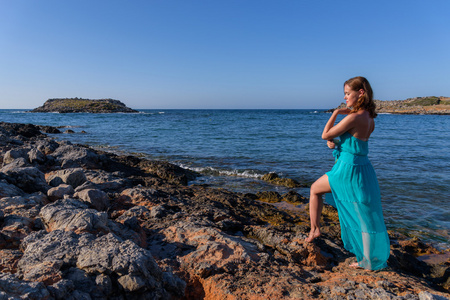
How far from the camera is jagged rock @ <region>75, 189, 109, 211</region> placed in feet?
15.8

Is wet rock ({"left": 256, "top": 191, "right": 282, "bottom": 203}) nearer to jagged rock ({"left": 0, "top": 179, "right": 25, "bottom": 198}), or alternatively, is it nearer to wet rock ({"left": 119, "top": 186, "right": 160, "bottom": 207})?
wet rock ({"left": 119, "top": 186, "right": 160, "bottom": 207})

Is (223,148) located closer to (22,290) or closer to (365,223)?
(365,223)

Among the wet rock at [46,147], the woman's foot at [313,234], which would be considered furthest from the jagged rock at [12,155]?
the woman's foot at [313,234]

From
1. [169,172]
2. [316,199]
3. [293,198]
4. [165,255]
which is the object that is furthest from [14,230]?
[169,172]

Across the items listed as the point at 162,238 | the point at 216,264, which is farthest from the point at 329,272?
the point at 162,238

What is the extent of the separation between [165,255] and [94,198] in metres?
2.10

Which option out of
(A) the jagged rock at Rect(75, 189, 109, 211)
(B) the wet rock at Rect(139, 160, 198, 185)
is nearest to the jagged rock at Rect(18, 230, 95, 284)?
(A) the jagged rock at Rect(75, 189, 109, 211)

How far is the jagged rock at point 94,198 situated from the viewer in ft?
15.8

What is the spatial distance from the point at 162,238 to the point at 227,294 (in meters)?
1.45

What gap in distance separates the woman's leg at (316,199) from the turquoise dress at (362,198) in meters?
0.15

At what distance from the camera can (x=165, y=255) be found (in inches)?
139

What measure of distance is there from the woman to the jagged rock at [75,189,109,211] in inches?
151

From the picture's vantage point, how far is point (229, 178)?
10.4 m

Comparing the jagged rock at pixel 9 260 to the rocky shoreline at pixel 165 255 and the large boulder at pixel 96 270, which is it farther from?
the large boulder at pixel 96 270
